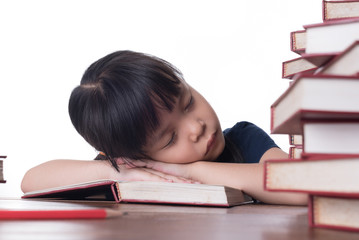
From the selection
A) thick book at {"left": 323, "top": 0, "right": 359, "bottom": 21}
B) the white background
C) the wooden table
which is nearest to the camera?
the wooden table

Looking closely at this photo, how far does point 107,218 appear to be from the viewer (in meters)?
0.49

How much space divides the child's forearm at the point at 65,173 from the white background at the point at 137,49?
6.01 ft

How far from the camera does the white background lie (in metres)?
3.01

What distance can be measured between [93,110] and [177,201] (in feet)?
1.28

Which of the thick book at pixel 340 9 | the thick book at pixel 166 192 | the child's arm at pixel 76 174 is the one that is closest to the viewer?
the thick book at pixel 340 9

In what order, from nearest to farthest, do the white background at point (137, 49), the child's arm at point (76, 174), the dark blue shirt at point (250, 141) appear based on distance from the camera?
the child's arm at point (76, 174)
the dark blue shirt at point (250, 141)
the white background at point (137, 49)

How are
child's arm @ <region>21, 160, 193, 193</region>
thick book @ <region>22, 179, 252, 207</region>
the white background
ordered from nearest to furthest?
1. thick book @ <region>22, 179, 252, 207</region>
2. child's arm @ <region>21, 160, 193, 193</region>
3. the white background

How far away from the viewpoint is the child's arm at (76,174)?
3.32 feet

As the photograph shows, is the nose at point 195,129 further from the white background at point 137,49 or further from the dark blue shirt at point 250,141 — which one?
the white background at point 137,49

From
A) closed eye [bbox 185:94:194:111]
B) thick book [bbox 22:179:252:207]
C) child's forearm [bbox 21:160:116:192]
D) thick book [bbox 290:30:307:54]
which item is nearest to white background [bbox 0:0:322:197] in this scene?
child's forearm [bbox 21:160:116:192]

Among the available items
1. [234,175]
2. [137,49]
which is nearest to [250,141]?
[234,175]

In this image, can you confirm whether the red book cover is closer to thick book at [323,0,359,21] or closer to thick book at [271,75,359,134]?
thick book at [271,75,359,134]

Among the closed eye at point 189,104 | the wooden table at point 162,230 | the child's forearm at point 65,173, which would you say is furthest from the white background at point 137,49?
the wooden table at point 162,230

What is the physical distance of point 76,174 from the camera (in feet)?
3.70
